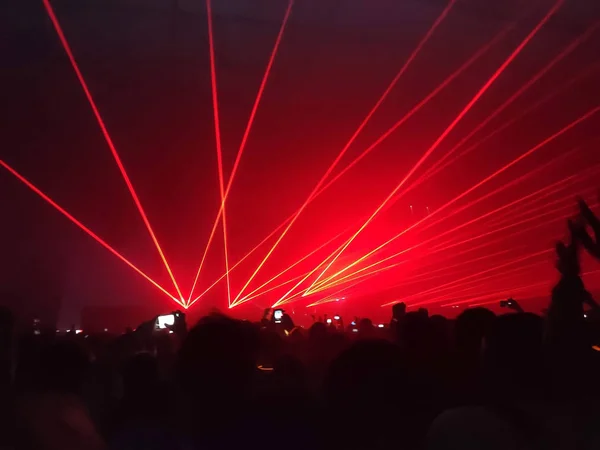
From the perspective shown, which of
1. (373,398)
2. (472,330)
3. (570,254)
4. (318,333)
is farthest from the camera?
(318,333)

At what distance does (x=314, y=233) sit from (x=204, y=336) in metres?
11.2

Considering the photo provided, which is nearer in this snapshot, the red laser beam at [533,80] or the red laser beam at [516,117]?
the red laser beam at [533,80]

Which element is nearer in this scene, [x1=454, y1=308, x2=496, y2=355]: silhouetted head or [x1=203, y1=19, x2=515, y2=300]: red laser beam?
[x1=454, y1=308, x2=496, y2=355]: silhouetted head

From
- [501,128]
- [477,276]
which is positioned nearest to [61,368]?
[501,128]

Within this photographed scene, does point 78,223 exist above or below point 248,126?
below

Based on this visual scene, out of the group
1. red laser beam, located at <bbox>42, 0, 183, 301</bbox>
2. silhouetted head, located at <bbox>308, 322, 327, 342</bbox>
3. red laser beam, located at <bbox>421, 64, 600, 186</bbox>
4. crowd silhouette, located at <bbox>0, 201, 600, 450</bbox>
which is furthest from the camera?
red laser beam, located at <bbox>421, 64, 600, 186</bbox>

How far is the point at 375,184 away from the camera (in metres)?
11.4

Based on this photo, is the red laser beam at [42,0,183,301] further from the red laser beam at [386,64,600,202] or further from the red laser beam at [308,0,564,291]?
the red laser beam at [386,64,600,202]

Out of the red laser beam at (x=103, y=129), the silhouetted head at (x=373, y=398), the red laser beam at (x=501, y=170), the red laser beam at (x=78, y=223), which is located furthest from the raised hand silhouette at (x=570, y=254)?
the red laser beam at (x=78, y=223)

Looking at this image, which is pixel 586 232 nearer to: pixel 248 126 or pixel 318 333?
pixel 318 333

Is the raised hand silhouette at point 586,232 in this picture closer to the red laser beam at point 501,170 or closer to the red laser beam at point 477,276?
the red laser beam at point 501,170

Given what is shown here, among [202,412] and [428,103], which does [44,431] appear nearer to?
[202,412]

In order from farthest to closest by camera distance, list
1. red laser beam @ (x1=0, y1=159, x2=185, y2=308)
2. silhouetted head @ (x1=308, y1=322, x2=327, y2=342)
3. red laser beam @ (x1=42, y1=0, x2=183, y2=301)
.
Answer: red laser beam @ (x1=0, y1=159, x2=185, y2=308) < red laser beam @ (x1=42, y1=0, x2=183, y2=301) < silhouetted head @ (x1=308, y1=322, x2=327, y2=342)

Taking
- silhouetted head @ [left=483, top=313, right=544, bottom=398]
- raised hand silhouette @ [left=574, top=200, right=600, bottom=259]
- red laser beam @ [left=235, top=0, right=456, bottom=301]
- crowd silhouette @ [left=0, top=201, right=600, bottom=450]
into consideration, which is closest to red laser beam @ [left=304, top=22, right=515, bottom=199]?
red laser beam @ [left=235, top=0, right=456, bottom=301]
